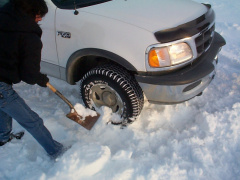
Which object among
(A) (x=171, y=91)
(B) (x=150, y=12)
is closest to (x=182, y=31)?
(B) (x=150, y=12)

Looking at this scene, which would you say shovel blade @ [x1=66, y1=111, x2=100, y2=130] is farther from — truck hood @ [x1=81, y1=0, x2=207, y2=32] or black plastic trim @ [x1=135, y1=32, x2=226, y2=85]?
truck hood @ [x1=81, y1=0, x2=207, y2=32]

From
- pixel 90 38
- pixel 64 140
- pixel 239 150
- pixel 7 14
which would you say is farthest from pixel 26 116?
pixel 239 150

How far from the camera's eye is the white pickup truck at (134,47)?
6.53ft

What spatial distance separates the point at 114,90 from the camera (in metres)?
2.28

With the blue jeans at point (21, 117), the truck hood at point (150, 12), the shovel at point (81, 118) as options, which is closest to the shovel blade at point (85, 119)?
the shovel at point (81, 118)

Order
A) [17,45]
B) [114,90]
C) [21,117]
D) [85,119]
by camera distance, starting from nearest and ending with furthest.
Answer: [17,45] < [21,117] < [114,90] < [85,119]

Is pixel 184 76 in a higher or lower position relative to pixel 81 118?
higher

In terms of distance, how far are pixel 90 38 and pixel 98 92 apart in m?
0.67

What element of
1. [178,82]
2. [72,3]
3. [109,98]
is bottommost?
[109,98]

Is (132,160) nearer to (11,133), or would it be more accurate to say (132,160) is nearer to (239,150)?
(239,150)

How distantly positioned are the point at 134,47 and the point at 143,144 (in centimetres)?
114

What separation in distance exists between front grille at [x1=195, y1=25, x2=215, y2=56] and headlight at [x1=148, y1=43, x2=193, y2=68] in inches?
6.4

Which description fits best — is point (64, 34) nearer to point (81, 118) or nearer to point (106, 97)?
point (106, 97)

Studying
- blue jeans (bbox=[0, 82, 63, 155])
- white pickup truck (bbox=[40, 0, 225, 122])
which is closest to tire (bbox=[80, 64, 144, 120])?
white pickup truck (bbox=[40, 0, 225, 122])
